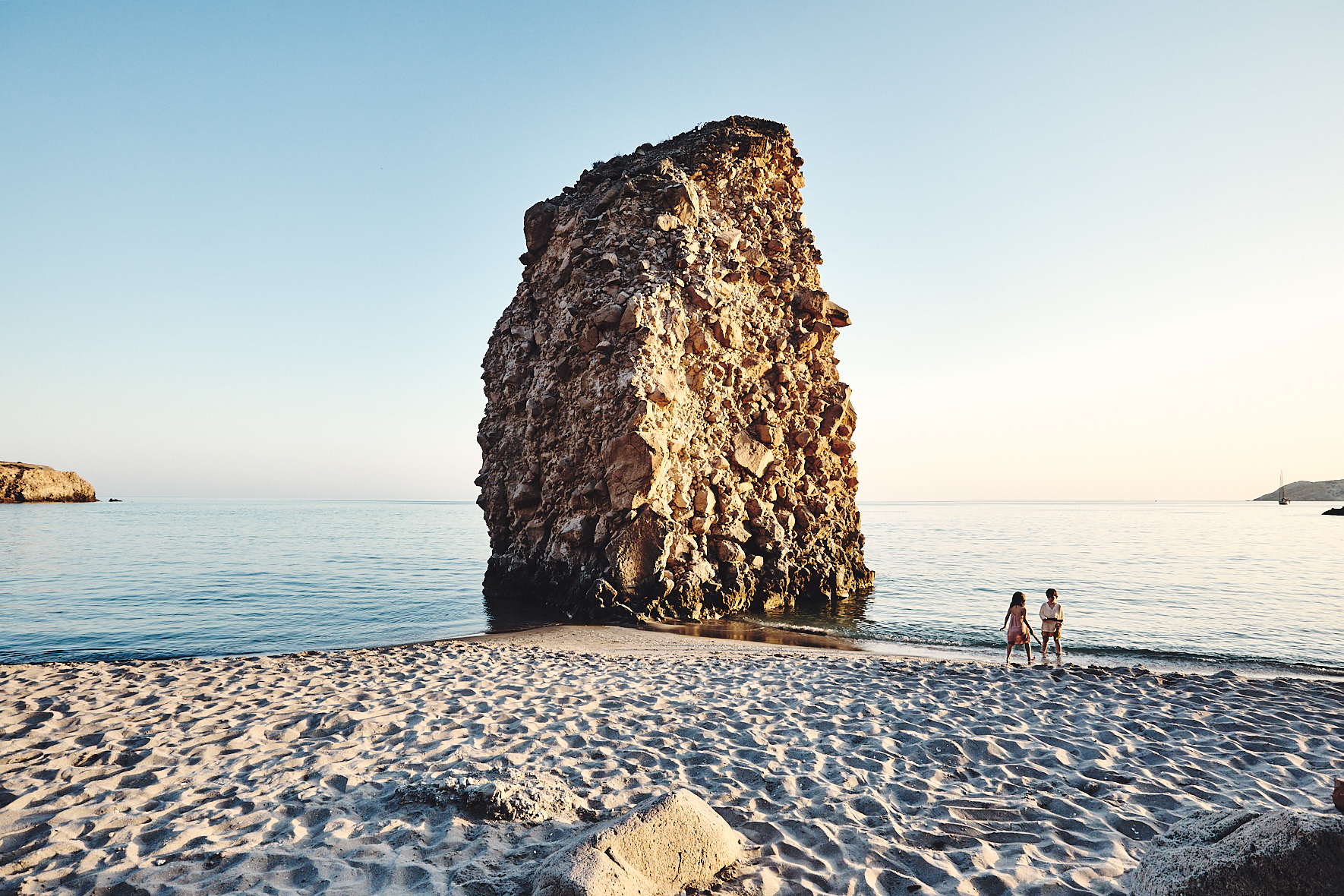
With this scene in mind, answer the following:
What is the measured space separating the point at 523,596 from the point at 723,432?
8224mm

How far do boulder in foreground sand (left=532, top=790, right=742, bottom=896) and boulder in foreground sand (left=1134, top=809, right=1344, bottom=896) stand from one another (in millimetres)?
2508

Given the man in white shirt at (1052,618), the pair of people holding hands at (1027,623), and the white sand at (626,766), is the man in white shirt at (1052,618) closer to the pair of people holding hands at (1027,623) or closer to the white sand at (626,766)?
the pair of people holding hands at (1027,623)

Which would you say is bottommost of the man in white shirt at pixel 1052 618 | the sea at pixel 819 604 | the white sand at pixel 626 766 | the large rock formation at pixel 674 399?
the sea at pixel 819 604

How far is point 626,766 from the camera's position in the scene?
5922 millimetres

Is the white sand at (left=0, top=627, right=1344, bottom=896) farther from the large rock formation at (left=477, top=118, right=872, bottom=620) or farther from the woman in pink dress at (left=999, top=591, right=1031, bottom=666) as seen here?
the large rock formation at (left=477, top=118, right=872, bottom=620)

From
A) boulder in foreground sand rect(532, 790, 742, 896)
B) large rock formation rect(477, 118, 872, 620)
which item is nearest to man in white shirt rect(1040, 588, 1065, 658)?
large rock formation rect(477, 118, 872, 620)

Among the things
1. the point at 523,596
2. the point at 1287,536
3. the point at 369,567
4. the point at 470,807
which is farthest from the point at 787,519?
Answer: the point at 1287,536

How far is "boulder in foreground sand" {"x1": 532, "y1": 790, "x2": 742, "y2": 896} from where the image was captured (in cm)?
350

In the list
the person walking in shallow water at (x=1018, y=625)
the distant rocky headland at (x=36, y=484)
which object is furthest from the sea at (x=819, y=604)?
the distant rocky headland at (x=36, y=484)

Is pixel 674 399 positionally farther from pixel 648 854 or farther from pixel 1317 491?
pixel 1317 491

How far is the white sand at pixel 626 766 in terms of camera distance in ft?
13.8

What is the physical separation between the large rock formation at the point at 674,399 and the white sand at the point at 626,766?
7.71 m

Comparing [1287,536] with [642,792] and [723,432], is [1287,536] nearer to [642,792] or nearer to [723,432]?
[723,432]

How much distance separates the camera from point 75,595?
2120 centimetres
